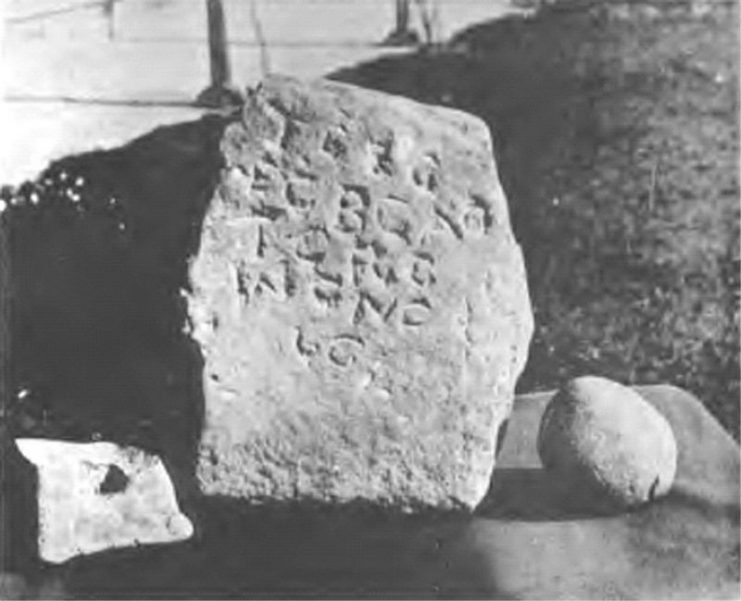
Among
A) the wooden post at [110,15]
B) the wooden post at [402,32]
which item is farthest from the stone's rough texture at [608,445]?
the wooden post at [110,15]

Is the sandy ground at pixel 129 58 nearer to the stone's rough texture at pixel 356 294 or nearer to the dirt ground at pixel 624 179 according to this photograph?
the dirt ground at pixel 624 179

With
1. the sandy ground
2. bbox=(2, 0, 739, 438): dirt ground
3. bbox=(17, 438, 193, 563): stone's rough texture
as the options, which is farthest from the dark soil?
bbox=(17, 438, 193, 563): stone's rough texture

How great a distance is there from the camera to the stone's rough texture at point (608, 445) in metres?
4.68

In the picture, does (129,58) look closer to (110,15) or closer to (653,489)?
(110,15)

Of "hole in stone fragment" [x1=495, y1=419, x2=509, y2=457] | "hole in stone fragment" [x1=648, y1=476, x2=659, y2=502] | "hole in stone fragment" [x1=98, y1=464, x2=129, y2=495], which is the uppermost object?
"hole in stone fragment" [x1=495, y1=419, x2=509, y2=457]

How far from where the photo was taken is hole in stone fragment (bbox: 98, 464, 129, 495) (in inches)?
186

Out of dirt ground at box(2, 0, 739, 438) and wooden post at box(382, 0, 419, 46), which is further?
dirt ground at box(2, 0, 739, 438)

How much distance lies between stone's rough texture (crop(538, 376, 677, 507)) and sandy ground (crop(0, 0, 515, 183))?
1350 mm

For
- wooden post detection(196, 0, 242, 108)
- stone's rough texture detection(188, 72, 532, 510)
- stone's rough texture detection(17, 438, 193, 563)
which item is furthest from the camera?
wooden post detection(196, 0, 242, 108)

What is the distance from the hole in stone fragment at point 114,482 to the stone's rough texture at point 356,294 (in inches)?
15.0

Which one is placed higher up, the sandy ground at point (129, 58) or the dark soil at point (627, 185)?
the sandy ground at point (129, 58)

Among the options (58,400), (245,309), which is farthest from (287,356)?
(58,400)

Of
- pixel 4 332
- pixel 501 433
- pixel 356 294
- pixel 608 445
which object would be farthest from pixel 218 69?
pixel 608 445

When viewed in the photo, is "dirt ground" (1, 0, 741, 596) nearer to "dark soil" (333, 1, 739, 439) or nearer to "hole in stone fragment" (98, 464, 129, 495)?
"dark soil" (333, 1, 739, 439)
